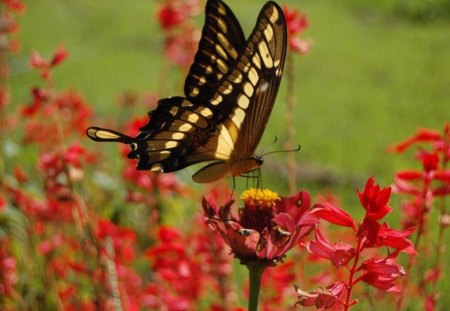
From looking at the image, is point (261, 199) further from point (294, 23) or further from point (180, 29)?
point (180, 29)

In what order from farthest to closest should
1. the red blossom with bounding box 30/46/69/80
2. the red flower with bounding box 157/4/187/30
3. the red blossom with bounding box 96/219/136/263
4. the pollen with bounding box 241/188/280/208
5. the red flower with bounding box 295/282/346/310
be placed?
1. the red flower with bounding box 157/4/187/30
2. the red blossom with bounding box 96/219/136/263
3. the red blossom with bounding box 30/46/69/80
4. the pollen with bounding box 241/188/280/208
5. the red flower with bounding box 295/282/346/310

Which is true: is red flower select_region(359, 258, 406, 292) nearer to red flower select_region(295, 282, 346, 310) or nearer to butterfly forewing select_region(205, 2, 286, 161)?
red flower select_region(295, 282, 346, 310)

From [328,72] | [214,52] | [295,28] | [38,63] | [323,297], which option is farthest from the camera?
[328,72]

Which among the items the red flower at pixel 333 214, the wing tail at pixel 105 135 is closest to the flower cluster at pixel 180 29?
the wing tail at pixel 105 135

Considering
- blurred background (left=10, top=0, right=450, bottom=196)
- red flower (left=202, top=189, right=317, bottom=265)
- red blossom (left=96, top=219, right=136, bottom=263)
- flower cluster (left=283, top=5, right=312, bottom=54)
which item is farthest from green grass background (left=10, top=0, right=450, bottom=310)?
red flower (left=202, top=189, right=317, bottom=265)

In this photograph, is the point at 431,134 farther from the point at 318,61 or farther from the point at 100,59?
the point at 100,59

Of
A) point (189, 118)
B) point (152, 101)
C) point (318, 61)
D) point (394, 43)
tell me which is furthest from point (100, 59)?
point (189, 118)

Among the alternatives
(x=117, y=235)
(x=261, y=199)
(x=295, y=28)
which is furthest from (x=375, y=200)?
(x=117, y=235)

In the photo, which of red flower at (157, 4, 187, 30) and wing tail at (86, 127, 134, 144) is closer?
wing tail at (86, 127, 134, 144)
